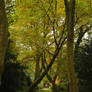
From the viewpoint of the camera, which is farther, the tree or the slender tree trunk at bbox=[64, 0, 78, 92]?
the tree

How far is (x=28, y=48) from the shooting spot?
34.4 ft

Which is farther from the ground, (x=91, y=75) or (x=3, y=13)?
(x=3, y=13)

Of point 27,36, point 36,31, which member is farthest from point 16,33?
point 36,31

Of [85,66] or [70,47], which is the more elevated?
[70,47]

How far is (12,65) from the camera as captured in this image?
10.3 metres

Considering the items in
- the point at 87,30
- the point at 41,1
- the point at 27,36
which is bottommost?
the point at 27,36

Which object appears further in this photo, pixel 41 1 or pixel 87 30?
pixel 87 30

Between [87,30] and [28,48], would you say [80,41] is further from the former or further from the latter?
[28,48]

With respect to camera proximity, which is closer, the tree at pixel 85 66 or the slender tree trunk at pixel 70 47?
the slender tree trunk at pixel 70 47

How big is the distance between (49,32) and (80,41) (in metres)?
2.94

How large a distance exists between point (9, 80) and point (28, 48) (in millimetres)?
2702

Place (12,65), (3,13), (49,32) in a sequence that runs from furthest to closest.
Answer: (49,32)
(12,65)
(3,13)

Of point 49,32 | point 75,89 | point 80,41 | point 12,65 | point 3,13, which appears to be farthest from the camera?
point 80,41

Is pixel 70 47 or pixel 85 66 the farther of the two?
pixel 85 66
